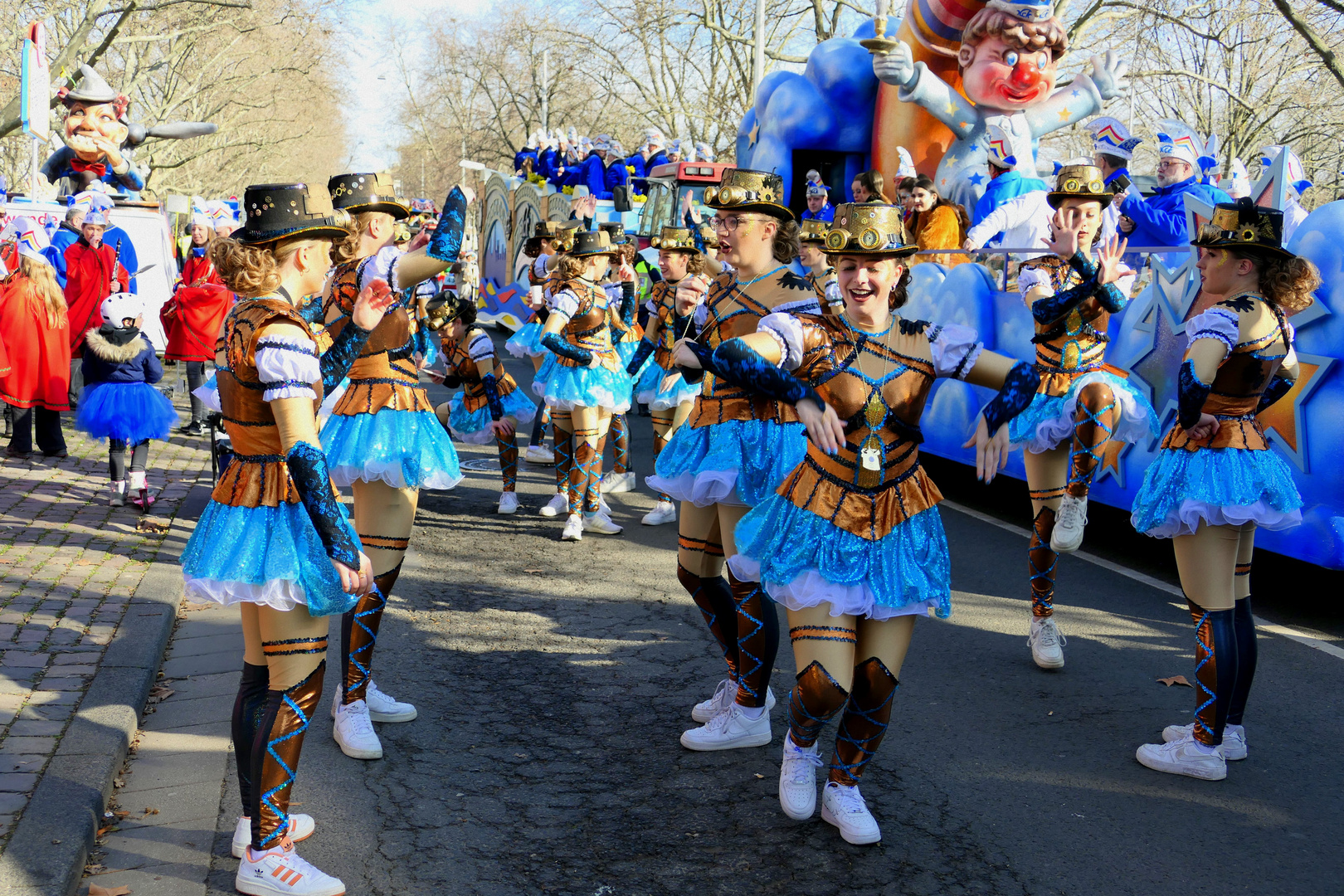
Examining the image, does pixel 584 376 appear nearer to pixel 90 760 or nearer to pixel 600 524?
pixel 600 524

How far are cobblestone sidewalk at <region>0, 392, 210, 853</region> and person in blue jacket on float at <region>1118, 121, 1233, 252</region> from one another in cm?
864

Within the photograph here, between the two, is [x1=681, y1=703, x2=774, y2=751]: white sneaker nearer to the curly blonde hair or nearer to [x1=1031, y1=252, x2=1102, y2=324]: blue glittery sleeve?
[x1=1031, y1=252, x2=1102, y2=324]: blue glittery sleeve

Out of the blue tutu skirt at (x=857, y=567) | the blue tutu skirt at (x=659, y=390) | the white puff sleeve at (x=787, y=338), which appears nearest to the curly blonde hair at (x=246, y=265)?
the white puff sleeve at (x=787, y=338)

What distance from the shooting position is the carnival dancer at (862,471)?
374 cm

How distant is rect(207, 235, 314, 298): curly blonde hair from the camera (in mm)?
3363

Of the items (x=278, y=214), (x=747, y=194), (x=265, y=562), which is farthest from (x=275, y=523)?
(x=747, y=194)

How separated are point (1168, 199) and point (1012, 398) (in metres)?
7.92

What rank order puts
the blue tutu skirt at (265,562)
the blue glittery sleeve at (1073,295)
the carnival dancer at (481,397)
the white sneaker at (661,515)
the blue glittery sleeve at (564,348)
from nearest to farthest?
the blue tutu skirt at (265,562)
the blue glittery sleeve at (1073,295)
the carnival dancer at (481,397)
the blue glittery sleeve at (564,348)
the white sneaker at (661,515)

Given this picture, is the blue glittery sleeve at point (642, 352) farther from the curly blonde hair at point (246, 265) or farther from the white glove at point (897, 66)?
the white glove at point (897, 66)

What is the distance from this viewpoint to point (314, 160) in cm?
7369

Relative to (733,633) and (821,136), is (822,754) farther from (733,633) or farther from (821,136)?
(821,136)

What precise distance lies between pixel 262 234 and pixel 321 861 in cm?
206

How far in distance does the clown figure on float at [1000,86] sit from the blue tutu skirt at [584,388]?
6.47 meters

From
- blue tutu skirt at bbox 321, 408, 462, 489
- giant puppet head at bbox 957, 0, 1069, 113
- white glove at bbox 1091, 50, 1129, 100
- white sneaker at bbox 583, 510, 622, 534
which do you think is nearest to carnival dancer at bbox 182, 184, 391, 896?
blue tutu skirt at bbox 321, 408, 462, 489
